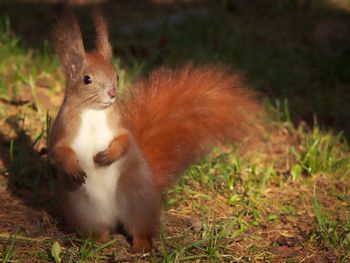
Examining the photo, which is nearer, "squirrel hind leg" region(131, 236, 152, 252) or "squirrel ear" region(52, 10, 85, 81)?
"squirrel ear" region(52, 10, 85, 81)

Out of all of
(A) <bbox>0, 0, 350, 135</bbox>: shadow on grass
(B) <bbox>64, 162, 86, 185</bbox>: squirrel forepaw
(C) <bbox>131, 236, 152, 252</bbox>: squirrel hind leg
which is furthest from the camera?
(A) <bbox>0, 0, 350, 135</bbox>: shadow on grass

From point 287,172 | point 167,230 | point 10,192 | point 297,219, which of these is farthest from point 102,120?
point 287,172

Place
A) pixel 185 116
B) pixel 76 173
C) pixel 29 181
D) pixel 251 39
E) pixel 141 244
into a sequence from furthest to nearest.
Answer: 1. pixel 251 39
2. pixel 29 181
3. pixel 185 116
4. pixel 141 244
5. pixel 76 173

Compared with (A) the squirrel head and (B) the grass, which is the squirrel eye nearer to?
(A) the squirrel head

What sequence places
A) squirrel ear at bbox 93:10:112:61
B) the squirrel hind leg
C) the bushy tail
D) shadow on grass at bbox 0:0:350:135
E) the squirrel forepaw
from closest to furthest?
the squirrel forepaw < squirrel ear at bbox 93:10:112:61 < the squirrel hind leg < the bushy tail < shadow on grass at bbox 0:0:350:135

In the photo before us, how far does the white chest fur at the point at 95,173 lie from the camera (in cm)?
251

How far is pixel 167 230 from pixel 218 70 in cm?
76

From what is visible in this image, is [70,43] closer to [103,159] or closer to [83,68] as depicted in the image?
[83,68]

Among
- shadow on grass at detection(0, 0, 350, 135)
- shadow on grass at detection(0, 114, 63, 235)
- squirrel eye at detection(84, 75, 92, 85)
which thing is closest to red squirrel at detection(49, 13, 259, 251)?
squirrel eye at detection(84, 75, 92, 85)

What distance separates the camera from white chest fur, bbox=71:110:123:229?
2512 millimetres

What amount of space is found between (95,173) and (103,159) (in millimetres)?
102

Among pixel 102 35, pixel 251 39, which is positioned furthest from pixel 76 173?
pixel 251 39

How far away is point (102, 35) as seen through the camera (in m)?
2.61

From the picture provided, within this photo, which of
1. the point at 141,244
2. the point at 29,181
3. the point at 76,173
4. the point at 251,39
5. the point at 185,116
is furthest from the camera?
the point at 251,39
